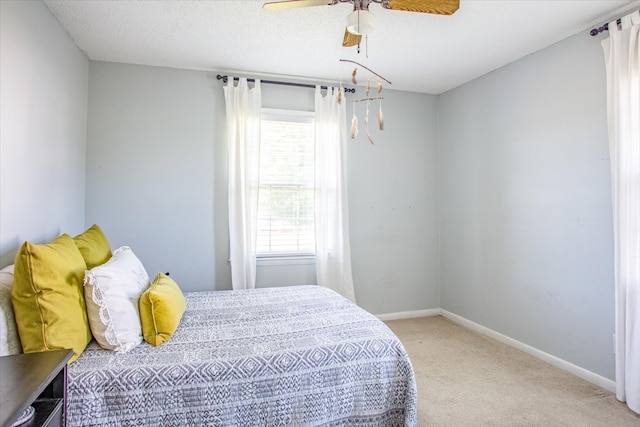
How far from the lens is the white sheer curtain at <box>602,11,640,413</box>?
2160mm

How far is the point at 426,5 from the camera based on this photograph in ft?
6.08

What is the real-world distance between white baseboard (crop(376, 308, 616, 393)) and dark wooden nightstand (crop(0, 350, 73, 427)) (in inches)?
123

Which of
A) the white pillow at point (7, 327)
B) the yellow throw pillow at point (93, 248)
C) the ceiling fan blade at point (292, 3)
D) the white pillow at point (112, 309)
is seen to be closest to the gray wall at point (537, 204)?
the ceiling fan blade at point (292, 3)

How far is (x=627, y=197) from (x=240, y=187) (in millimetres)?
2945

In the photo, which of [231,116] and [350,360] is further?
[231,116]

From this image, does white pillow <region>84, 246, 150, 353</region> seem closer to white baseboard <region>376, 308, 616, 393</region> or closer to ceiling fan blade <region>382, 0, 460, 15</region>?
ceiling fan blade <region>382, 0, 460, 15</region>

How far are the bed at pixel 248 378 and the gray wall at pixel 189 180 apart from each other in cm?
130

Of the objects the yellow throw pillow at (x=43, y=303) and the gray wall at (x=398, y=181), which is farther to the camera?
the gray wall at (x=398, y=181)

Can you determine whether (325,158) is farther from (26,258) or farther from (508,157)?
(26,258)

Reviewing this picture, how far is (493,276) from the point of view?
3.41 metres

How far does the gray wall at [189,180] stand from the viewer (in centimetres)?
319

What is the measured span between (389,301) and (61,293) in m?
3.16

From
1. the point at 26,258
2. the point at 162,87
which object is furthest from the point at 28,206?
the point at 162,87

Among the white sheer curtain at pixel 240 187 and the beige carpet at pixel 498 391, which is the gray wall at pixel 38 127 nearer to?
the white sheer curtain at pixel 240 187
